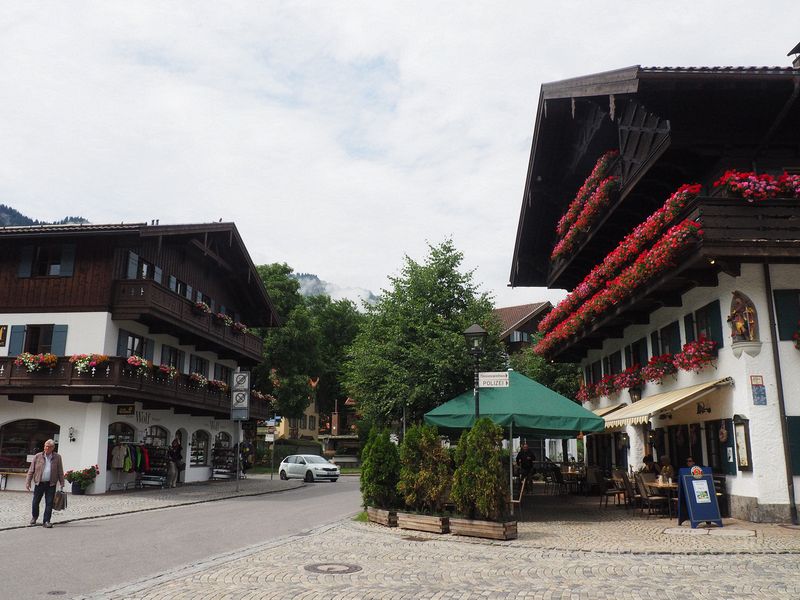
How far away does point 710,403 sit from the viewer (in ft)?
56.1

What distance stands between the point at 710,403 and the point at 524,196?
13522mm

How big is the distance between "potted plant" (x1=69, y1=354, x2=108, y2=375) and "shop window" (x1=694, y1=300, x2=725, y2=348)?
18395 millimetres

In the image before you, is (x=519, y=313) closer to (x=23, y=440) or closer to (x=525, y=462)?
(x=525, y=462)

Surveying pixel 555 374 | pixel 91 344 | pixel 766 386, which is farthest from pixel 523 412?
pixel 555 374

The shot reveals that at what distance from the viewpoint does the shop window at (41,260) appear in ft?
86.7

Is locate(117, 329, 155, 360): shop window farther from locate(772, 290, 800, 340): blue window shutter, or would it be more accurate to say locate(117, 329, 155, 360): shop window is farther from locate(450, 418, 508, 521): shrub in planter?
locate(772, 290, 800, 340): blue window shutter

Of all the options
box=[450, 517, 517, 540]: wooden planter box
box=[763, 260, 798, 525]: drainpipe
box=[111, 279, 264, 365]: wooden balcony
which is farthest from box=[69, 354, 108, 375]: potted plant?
box=[763, 260, 798, 525]: drainpipe

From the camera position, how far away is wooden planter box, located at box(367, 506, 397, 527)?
14.6m

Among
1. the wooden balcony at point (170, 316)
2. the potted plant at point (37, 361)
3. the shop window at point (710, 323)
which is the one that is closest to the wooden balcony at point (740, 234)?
the shop window at point (710, 323)

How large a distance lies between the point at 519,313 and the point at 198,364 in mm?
41225

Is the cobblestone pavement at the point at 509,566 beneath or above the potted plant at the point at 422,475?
beneath

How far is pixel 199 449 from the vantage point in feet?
117

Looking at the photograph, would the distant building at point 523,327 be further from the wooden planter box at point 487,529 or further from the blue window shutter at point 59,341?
the wooden planter box at point 487,529

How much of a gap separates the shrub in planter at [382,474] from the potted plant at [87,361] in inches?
502
